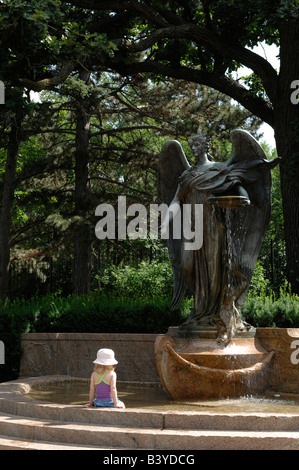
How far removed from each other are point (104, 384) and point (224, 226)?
8.89 ft

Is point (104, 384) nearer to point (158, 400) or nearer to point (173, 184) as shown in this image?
point (158, 400)

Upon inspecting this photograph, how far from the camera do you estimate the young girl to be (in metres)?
6.46

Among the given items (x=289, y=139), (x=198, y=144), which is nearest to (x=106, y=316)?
(x=198, y=144)

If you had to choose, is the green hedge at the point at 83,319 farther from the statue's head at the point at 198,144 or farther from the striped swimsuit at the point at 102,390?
the striped swimsuit at the point at 102,390

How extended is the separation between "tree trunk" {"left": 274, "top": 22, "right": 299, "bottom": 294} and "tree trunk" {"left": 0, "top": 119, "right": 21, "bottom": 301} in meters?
6.36

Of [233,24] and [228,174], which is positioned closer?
[228,174]

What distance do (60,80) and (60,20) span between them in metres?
1.33

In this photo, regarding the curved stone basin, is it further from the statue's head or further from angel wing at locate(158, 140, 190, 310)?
the statue's head

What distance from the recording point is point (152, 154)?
18078 mm

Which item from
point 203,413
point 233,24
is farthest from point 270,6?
point 203,413

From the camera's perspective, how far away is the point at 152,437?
551cm

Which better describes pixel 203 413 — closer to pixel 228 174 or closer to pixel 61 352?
pixel 228 174
